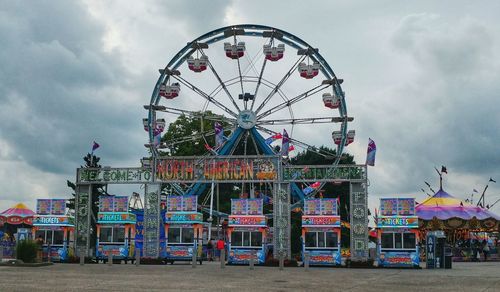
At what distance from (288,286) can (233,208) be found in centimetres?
1962

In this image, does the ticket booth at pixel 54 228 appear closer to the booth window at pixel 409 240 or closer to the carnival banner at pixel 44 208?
the carnival banner at pixel 44 208

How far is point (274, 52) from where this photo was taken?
155 feet

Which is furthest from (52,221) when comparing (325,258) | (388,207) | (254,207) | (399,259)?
(399,259)

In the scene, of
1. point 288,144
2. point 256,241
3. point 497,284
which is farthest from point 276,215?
point 497,284

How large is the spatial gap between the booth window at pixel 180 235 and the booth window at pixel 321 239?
7.22 meters

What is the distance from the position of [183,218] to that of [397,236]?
12.9 m

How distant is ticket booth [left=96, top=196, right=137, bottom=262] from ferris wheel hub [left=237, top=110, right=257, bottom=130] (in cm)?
1190

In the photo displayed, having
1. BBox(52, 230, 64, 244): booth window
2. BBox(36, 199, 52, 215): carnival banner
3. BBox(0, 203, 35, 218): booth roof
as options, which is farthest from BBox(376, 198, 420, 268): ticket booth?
BBox(0, 203, 35, 218): booth roof

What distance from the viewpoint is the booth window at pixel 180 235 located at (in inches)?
1608

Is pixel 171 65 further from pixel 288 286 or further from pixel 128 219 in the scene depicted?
pixel 288 286

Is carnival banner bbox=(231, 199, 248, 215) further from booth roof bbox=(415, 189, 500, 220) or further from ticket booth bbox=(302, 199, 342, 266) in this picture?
booth roof bbox=(415, 189, 500, 220)

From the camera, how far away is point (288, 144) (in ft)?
159

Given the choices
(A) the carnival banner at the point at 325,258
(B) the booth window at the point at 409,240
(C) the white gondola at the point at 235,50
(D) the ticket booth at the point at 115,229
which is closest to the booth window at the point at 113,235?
(D) the ticket booth at the point at 115,229

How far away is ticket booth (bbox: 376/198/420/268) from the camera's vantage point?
38.2 meters
